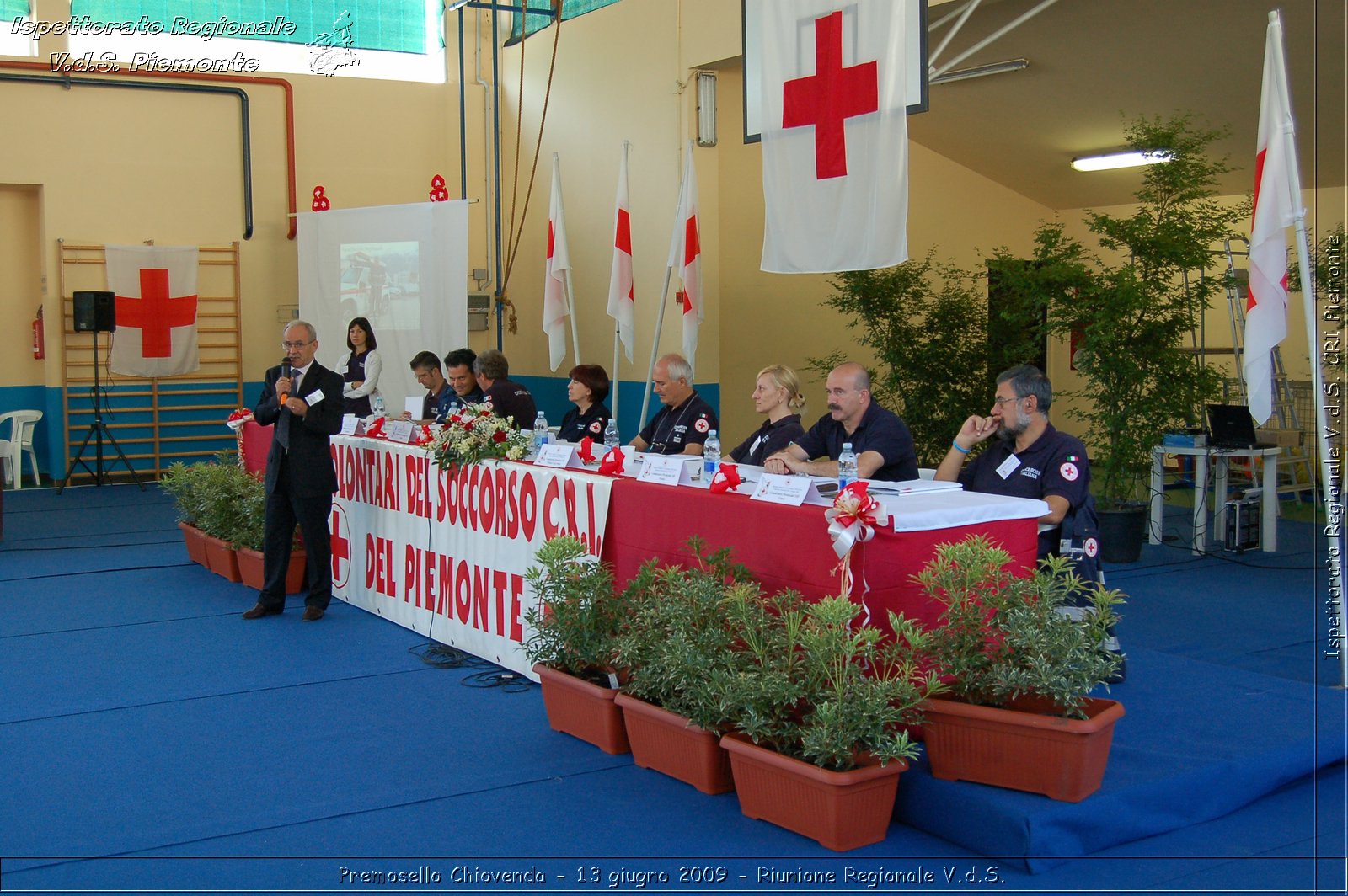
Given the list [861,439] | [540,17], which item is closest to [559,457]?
[861,439]

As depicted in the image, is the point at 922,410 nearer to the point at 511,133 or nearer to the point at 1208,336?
the point at 1208,336

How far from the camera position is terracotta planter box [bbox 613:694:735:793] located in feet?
10.0

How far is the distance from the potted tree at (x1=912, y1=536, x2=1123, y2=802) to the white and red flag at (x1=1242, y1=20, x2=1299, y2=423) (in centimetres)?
156

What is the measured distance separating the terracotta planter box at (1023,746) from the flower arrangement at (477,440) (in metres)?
2.10

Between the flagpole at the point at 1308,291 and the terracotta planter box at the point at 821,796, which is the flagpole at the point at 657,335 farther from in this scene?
the terracotta planter box at the point at 821,796

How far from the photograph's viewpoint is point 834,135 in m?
4.97

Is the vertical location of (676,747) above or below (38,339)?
→ below

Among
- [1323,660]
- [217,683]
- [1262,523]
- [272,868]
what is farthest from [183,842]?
[1262,523]

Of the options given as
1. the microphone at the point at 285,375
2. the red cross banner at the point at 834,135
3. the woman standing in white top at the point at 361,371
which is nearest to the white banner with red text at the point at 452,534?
the microphone at the point at 285,375

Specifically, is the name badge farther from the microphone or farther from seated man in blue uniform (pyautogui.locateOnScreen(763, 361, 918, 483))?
the microphone

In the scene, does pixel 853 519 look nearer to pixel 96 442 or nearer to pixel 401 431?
pixel 401 431

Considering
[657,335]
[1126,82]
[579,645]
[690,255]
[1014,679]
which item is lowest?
[579,645]

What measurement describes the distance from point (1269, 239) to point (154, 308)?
836 centimetres

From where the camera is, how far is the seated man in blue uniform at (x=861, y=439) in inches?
152
